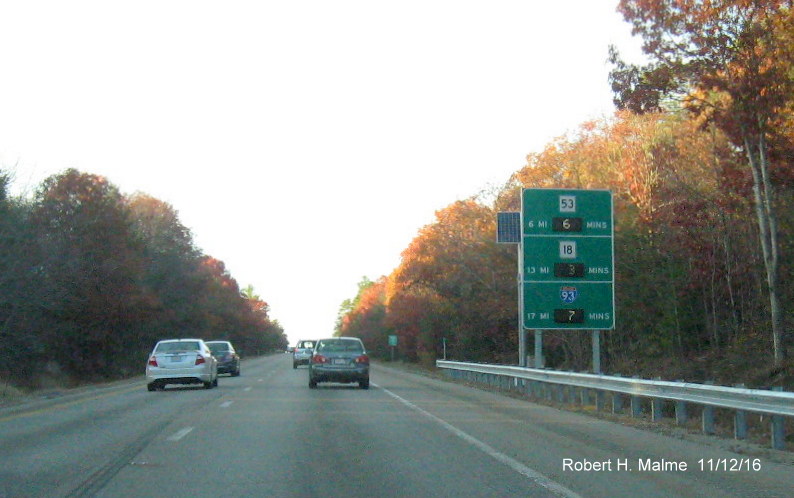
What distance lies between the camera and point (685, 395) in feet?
47.3

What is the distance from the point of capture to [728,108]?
24766 millimetres

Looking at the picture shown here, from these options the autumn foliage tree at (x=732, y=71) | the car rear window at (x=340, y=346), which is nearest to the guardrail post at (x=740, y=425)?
the autumn foliage tree at (x=732, y=71)

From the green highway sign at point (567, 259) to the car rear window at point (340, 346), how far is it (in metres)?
5.88

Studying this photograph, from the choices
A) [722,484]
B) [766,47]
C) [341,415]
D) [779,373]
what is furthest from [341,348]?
[722,484]

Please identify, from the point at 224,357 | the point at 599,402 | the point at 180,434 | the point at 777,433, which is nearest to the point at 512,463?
the point at 777,433

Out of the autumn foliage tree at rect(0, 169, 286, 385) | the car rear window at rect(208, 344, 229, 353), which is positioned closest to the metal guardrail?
the car rear window at rect(208, 344, 229, 353)

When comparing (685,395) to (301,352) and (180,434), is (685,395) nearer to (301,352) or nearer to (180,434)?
(180,434)

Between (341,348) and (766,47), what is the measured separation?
47.4ft

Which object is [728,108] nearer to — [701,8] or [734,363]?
[701,8]

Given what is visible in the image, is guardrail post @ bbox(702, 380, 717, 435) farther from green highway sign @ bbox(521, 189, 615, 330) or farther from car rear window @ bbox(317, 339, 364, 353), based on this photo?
car rear window @ bbox(317, 339, 364, 353)

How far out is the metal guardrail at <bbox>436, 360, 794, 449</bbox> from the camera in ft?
38.6

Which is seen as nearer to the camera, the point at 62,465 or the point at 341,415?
the point at 62,465

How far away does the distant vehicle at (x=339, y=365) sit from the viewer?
27.0 m

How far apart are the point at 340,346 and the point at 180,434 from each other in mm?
13591
